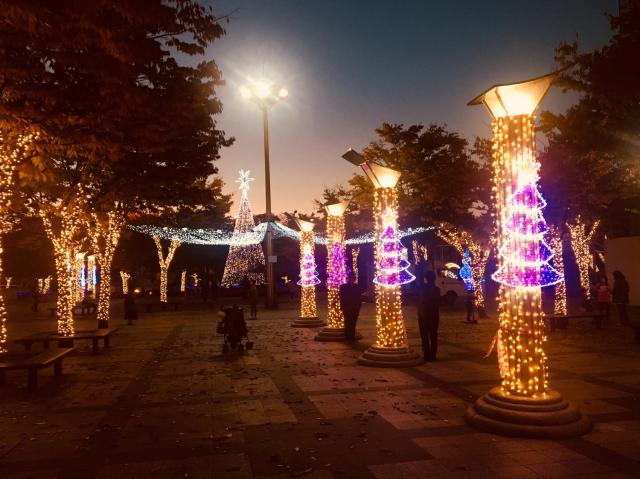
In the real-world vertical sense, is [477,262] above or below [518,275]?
above

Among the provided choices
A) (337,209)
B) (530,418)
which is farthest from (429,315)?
(337,209)

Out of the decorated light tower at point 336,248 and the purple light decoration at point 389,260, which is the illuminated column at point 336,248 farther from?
the purple light decoration at point 389,260

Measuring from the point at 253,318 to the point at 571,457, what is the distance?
1797 centimetres

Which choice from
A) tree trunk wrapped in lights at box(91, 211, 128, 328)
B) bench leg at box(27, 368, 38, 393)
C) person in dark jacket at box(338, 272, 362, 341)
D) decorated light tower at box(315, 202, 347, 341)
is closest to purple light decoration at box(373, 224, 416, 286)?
person in dark jacket at box(338, 272, 362, 341)

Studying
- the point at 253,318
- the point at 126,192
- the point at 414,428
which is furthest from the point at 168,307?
the point at 414,428

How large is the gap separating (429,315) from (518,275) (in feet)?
15.6

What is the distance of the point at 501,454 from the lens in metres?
5.38

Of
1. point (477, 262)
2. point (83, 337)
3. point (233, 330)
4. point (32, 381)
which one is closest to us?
point (32, 381)

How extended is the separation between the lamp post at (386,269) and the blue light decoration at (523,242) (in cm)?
444

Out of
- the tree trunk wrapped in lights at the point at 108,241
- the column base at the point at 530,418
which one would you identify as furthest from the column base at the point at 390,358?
the tree trunk wrapped in lights at the point at 108,241

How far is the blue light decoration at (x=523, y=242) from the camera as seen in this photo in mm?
6496

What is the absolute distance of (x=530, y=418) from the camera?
5.98 meters

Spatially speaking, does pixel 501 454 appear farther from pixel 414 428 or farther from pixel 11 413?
pixel 11 413

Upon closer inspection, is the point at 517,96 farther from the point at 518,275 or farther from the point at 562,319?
the point at 562,319
